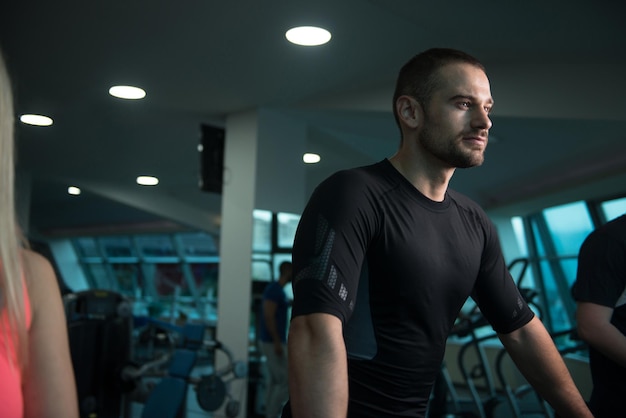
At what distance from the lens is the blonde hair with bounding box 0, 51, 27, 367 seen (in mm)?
812

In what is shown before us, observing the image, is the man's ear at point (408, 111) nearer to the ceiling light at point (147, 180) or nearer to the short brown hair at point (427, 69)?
the short brown hair at point (427, 69)

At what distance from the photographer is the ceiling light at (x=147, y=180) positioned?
8766 millimetres

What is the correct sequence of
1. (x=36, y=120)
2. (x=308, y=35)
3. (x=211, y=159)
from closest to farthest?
(x=308, y=35) → (x=211, y=159) → (x=36, y=120)

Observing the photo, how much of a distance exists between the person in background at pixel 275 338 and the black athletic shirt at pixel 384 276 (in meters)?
3.55

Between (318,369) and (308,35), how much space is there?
9.10 feet

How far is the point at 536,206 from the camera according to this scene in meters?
8.34

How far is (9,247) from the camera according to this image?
2.69 feet

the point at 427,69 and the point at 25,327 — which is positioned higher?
the point at 427,69

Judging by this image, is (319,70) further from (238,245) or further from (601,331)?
(601,331)

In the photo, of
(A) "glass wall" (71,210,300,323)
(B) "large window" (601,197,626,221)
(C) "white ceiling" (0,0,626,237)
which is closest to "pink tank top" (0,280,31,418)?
(C) "white ceiling" (0,0,626,237)

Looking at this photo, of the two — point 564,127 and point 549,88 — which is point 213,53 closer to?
point 549,88

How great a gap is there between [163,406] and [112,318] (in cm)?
120

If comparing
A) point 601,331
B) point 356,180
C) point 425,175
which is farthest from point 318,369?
point 601,331

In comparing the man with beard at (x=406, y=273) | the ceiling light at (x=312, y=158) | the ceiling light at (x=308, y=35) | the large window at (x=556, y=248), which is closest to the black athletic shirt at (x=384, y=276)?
the man with beard at (x=406, y=273)
